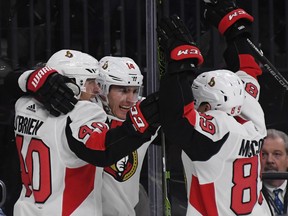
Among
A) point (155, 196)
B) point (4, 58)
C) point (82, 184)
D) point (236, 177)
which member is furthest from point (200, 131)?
point (4, 58)

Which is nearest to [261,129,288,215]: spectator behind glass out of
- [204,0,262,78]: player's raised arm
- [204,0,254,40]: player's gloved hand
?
[204,0,262,78]: player's raised arm

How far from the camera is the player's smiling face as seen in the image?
454 cm

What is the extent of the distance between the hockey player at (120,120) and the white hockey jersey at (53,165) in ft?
1.01

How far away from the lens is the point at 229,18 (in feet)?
14.6

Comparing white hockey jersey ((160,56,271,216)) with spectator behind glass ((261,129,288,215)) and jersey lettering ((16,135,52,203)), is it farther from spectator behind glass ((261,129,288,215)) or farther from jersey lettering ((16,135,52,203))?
spectator behind glass ((261,129,288,215))

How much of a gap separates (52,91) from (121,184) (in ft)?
2.29

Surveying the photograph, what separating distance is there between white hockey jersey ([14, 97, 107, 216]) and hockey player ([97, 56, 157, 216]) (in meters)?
0.31

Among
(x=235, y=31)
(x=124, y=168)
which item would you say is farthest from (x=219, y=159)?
(x=235, y=31)

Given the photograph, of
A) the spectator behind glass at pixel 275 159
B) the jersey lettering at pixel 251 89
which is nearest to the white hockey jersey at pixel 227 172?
the jersey lettering at pixel 251 89

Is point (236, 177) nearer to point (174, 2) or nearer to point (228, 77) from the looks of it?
point (228, 77)

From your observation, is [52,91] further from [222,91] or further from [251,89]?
[251,89]

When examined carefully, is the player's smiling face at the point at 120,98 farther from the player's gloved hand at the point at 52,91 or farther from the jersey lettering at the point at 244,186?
the jersey lettering at the point at 244,186

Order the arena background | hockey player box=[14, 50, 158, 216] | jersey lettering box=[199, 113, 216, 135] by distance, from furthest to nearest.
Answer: the arena background, jersey lettering box=[199, 113, 216, 135], hockey player box=[14, 50, 158, 216]

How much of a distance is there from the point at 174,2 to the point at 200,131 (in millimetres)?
1237
